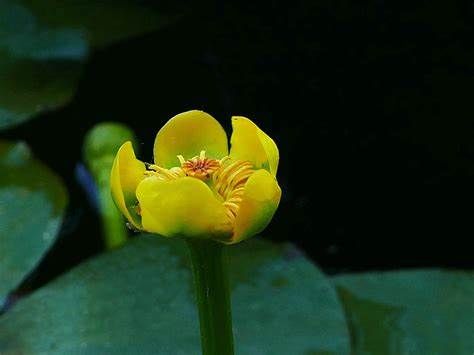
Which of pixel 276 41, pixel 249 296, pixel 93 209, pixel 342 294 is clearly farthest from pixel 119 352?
pixel 276 41

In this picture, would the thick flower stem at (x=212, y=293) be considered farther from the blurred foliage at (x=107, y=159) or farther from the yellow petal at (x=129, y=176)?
the blurred foliage at (x=107, y=159)

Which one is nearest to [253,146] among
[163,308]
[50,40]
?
[163,308]

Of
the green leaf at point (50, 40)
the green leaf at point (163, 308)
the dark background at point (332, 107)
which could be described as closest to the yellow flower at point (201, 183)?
the green leaf at point (163, 308)

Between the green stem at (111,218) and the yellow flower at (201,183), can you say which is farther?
the green stem at (111,218)

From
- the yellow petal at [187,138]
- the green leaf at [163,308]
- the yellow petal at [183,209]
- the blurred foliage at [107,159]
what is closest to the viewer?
the yellow petal at [183,209]

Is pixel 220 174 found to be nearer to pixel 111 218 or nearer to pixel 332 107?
pixel 111 218

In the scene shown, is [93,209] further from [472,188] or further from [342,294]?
[472,188]

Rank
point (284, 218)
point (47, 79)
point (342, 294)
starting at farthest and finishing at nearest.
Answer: point (284, 218) < point (47, 79) < point (342, 294)
